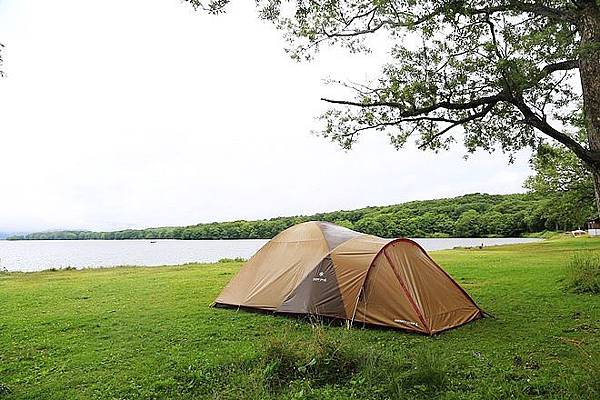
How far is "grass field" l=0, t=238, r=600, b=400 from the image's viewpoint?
536cm

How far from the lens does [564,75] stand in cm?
853

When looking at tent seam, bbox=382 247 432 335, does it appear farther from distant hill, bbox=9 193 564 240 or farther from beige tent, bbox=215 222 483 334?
distant hill, bbox=9 193 564 240

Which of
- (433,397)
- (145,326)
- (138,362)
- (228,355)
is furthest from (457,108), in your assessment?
(145,326)

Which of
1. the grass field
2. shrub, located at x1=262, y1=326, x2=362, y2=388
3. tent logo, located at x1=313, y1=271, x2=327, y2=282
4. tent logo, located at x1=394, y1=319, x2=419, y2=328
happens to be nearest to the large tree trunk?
the grass field

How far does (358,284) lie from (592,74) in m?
4.90

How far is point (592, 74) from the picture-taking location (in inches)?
263

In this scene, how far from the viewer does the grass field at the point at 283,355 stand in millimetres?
5363

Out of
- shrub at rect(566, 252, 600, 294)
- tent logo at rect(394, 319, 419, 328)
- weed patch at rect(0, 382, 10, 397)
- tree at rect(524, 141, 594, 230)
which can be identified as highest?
tree at rect(524, 141, 594, 230)

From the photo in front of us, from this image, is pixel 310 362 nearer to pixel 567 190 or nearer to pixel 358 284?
pixel 358 284

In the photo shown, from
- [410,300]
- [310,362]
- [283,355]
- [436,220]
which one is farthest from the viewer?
[436,220]

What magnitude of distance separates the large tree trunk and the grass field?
106 inches

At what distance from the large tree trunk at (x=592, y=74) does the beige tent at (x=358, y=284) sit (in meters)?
3.36

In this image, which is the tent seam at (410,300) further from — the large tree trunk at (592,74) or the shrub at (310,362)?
the large tree trunk at (592,74)

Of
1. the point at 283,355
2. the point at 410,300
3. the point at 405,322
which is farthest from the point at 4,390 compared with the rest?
the point at 410,300
